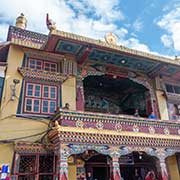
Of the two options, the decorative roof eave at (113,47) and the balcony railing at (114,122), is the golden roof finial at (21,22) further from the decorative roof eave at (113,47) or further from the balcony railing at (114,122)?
the balcony railing at (114,122)

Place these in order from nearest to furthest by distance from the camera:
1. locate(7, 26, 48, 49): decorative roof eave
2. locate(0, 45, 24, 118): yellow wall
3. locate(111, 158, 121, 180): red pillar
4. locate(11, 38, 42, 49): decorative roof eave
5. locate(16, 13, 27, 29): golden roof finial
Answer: locate(111, 158, 121, 180): red pillar
locate(0, 45, 24, 118): yellow wall
locate(11, 38, 42, 49): decorative roof eave
locate(7, 26, 48, 49): decorative roof eave
locate(16, 13, 27, 29): golden roof finial

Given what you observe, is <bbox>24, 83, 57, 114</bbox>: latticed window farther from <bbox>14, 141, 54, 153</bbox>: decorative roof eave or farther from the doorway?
the doorway

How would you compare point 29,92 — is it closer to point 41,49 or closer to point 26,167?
point 41,49

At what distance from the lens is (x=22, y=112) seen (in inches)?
362

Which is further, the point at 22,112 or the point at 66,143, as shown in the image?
the point at 22,112

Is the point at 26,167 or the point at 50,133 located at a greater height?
the point at 50,133

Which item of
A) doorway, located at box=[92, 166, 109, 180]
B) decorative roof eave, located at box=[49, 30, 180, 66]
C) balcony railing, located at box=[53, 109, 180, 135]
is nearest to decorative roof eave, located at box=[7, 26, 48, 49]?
decorative roof eave, located at box=[49, 30, 180, 66]

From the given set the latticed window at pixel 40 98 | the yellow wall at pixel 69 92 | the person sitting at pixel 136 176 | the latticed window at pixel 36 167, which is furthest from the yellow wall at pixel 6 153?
the person sitting at pixel 136 176

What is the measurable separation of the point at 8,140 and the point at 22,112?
123cm

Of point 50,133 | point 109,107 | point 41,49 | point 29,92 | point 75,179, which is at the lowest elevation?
point 75,179

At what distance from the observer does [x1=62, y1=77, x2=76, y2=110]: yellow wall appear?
10148mm

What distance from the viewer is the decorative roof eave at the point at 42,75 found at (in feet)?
32.1

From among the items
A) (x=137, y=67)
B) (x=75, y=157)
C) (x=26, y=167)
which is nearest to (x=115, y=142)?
(x=75, y=157)

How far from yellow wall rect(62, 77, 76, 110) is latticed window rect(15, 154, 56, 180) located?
2386mm
